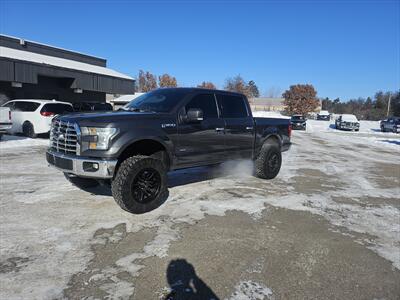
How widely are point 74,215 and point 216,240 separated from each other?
2243 mm

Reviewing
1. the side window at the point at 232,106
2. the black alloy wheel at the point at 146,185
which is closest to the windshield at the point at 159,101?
the side window at the point at 232,106

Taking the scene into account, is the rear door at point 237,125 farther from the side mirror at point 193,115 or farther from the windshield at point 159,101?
the side mirror at point 193,115

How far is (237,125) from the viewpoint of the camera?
25.0 feet

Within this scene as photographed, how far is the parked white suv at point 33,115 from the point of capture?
16.0 m

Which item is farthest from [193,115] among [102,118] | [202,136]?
[102,118]

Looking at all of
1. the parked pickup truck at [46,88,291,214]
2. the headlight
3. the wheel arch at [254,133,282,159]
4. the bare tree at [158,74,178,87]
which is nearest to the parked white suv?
the parked pickup truck at [46,88,291,214]

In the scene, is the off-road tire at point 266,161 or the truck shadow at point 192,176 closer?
the truck shadow at point 192,176

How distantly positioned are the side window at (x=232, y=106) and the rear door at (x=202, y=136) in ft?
0.80

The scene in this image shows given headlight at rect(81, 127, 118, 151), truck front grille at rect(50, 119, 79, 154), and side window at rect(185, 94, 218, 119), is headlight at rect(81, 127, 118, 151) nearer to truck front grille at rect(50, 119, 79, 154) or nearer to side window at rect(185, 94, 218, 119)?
truck front grille at rect(50, 119, 79, 154)

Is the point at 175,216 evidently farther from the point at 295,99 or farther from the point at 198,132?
the point at 295,99

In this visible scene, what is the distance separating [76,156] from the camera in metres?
5.32

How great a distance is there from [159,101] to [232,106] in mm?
1793

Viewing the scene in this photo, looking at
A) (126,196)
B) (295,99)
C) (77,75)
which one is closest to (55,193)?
(126,196)

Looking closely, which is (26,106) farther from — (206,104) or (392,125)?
(392,125)
